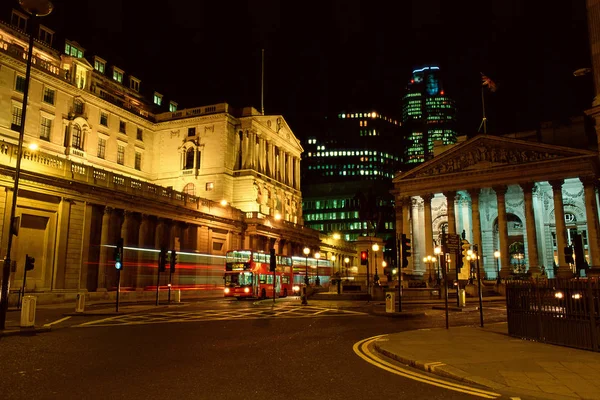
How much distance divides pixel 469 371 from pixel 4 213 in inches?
1338

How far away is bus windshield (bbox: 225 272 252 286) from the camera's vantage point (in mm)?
41531

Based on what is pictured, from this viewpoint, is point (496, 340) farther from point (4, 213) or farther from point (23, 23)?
point (23, 23)

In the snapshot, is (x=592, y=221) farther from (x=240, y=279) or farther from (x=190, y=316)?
(x=190, y=316)

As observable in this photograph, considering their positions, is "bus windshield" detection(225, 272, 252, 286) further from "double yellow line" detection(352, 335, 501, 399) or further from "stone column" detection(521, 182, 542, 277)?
"stone column" detection(521, 182, 542, 277)

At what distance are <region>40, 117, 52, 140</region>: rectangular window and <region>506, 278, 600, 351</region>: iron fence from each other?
52.4 m

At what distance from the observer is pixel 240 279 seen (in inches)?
1639

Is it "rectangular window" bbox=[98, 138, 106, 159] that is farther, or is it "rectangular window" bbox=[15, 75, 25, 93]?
"rectangular window" bbox=[98, 138, 106, 159]

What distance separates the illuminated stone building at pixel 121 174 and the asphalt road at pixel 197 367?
21.9 meters

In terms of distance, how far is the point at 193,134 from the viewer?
7150 centimetres

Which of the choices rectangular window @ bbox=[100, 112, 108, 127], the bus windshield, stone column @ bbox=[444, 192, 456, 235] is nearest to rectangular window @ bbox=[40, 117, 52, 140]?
rectangular window @ bbox=[100, 112, 108, 127]

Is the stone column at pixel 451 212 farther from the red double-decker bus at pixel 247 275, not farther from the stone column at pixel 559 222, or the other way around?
the red double-decker bus at pixel 247 275

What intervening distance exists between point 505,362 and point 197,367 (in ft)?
21.7

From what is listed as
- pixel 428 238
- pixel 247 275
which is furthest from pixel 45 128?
pixel 428 238

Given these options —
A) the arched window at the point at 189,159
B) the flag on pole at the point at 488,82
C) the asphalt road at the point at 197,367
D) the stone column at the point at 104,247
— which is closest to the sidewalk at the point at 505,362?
the asphalt road at the point at 197,367
